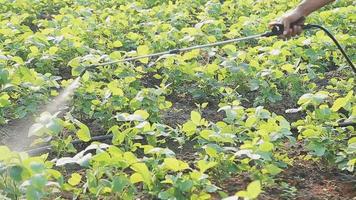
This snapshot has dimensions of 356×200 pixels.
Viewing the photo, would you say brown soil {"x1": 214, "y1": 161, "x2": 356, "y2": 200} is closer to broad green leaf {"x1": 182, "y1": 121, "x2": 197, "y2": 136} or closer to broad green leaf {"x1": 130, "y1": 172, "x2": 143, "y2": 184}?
broad green leaf {"x1": 182, "y1": 121, "x2": 197, "y2": 136}

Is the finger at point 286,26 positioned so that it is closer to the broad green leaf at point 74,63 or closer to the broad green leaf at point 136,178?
the broad green leaf at point 136,178

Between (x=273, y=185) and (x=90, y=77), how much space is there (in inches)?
71.7

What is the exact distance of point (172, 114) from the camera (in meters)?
4.89

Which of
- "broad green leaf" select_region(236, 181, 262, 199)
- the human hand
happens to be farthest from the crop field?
the human hand

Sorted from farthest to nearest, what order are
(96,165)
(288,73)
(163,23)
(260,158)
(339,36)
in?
(163,23) → (339,36) → (288,73) → (260,158) → (96,165)

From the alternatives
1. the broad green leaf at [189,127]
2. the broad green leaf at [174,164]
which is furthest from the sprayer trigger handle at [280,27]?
the broad green leaf at [174,164]

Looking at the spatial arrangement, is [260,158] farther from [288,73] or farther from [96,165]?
[288,73]

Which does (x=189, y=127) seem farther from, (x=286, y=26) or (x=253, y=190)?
(x=253, y=190)

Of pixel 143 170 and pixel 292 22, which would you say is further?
pixel 292 22

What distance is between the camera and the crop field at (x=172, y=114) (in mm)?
3068

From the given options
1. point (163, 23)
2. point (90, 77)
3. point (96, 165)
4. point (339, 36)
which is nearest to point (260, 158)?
point (96, 165)

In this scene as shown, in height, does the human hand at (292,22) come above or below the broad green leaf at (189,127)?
above

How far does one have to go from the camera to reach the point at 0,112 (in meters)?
4.40

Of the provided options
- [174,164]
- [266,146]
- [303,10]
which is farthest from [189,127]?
[303,10]
